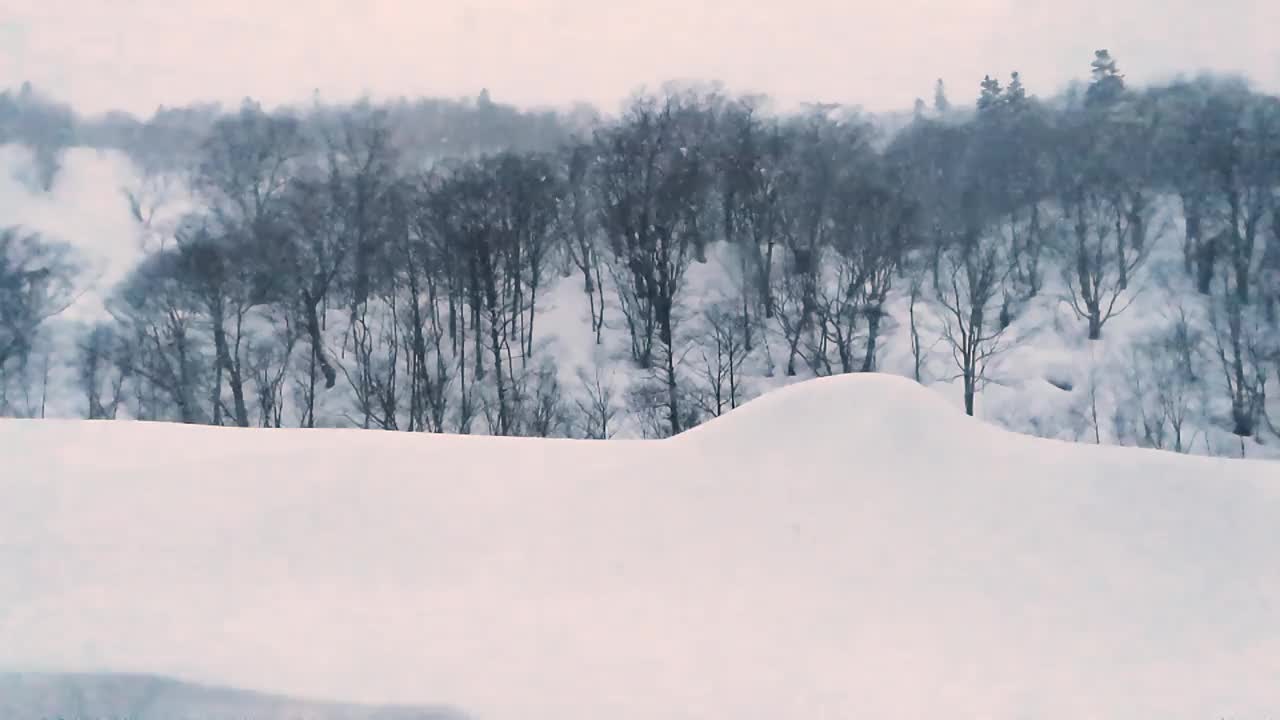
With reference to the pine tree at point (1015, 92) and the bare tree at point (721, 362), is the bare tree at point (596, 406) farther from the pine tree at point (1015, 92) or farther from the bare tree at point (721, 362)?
the pine tree at point (1015, 92)

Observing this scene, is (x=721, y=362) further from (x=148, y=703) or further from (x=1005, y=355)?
(x=148, y=703)

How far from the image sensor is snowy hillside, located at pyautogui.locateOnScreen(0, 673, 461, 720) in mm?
4098

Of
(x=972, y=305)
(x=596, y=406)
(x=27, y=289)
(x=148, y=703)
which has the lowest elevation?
(x=148, y=703)

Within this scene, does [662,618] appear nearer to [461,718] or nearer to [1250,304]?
[461,718]

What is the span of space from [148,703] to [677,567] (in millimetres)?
2858

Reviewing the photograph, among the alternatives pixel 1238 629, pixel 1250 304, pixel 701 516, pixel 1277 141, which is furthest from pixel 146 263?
pixel 1277 141

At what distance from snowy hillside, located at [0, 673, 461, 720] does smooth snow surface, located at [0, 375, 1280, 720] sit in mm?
77

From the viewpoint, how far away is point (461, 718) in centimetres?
404

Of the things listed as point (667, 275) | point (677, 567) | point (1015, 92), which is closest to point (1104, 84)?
point (1015, 92)

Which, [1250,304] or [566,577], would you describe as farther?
[1250,304]

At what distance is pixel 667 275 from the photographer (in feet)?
78.0

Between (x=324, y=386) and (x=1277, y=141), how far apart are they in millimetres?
25653

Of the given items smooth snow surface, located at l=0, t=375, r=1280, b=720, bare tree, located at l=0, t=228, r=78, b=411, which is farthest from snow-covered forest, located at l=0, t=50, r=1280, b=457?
smooth snow surface, located at l=0, t=375, r=1280, b=720

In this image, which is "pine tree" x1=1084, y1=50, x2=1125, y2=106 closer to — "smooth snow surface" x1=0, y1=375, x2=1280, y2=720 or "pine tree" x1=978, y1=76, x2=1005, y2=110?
"pine tree" x1=978, y1=76, x2=1005, y2=110
